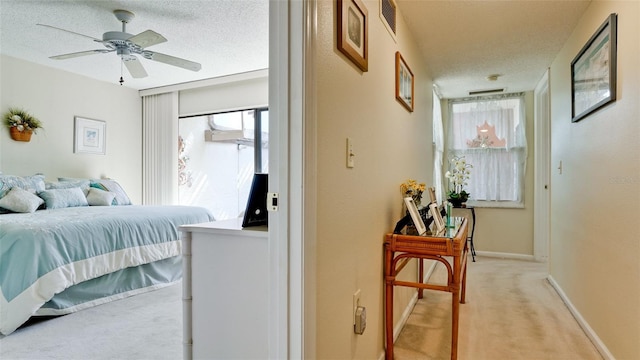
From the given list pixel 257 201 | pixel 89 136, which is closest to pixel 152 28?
pixel 89 136

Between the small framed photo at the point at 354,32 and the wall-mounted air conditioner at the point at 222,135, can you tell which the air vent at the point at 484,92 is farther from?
the small framed photo at the point at 354,32

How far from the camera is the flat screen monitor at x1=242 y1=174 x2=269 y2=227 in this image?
1438 millimetres

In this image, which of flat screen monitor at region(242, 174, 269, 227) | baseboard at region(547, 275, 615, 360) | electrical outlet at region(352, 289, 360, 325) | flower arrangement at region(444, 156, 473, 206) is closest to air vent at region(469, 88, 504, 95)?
flower arrangement at region(444, 156, 473, 206)

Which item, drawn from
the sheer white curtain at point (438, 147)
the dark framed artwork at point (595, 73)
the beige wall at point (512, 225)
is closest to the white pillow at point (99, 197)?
the sheer white curtain at point (438, 147)

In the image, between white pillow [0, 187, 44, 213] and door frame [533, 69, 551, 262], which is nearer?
white pillow [0, 187, 44, 213]

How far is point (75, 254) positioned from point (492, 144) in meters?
4.83

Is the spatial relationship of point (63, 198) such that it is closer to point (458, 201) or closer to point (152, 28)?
point (152, 28)

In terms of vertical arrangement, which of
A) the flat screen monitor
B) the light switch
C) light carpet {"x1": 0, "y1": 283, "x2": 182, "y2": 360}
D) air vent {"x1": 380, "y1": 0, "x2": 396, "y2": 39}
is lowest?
light carpet {"x1": 0, "y1": 283, "x2": 182, "y2": 360}

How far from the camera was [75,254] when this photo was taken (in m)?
2.62

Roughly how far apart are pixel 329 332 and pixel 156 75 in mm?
4410

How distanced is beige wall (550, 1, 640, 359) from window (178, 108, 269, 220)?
381 centimetres

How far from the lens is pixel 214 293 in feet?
4.70

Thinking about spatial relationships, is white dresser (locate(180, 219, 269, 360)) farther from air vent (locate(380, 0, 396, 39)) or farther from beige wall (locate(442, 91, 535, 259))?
beige wall (locate(442, 91, 535, 259))

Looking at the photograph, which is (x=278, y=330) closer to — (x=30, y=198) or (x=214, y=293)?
(x=214, y=293)
